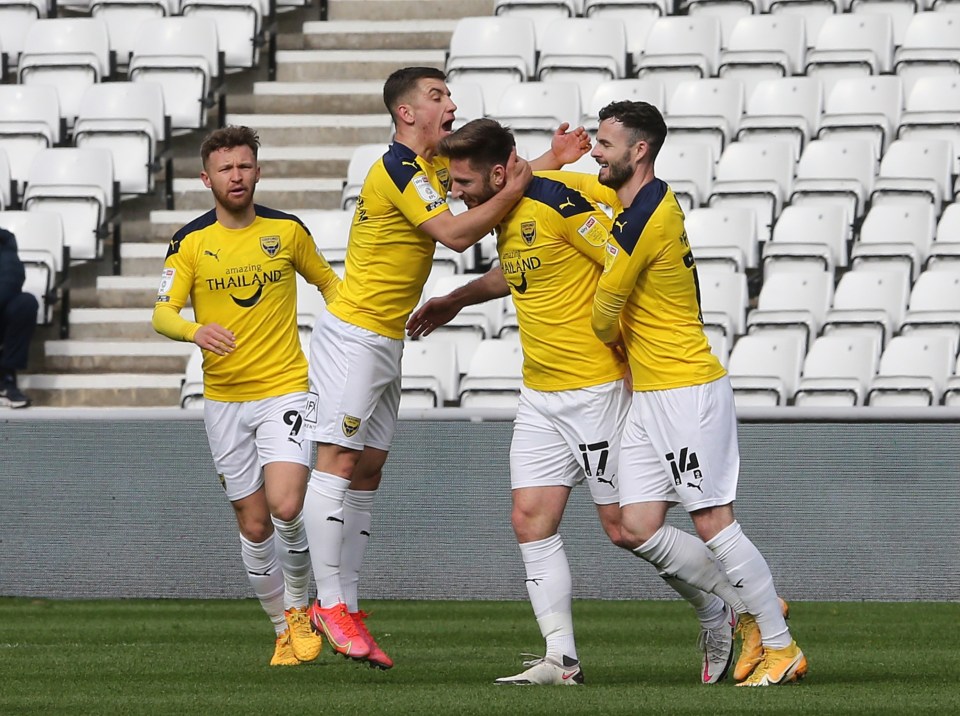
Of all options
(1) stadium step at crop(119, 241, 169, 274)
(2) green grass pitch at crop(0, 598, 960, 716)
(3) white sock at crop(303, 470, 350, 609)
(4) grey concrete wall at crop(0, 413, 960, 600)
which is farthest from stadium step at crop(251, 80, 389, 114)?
(3) white sock at crop(303, 470, 350, 609)

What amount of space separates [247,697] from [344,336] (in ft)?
5.53

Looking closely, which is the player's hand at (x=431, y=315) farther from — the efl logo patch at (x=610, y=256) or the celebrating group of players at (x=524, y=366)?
the efl logo patch at (x=610, y=256)

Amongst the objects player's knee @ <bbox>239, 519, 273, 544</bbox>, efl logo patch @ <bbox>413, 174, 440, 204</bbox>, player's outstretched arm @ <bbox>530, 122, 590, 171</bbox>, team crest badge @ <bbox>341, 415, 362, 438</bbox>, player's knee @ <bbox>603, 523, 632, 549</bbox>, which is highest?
player's outstretched arm @ <bbox>530, 122, 590, 171</bbox>

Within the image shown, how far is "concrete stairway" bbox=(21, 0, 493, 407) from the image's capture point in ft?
44.7

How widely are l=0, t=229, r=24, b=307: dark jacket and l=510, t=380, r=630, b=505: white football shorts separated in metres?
7.29

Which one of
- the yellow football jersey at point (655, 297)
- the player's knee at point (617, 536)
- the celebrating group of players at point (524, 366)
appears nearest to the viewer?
the yellow football jersey at point (655, 297)

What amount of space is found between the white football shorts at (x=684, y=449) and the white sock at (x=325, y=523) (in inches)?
52.5

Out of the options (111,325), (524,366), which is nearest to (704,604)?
(524,366)

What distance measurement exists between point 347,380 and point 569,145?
1.33m

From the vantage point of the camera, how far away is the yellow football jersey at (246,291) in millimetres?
7410

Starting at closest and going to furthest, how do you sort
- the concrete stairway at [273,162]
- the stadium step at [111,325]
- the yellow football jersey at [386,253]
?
the yellow football jersey at [386,253], the concrete stairway at [273,162], the stadium step at [111,325]

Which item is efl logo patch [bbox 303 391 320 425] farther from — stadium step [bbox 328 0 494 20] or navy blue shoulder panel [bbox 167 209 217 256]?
stadium step [bbox 328 0 494 20]

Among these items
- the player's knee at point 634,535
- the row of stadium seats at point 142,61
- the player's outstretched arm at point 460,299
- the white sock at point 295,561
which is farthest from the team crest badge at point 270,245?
the row of stadium seats at point 142,61

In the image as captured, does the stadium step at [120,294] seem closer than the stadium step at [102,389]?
No
